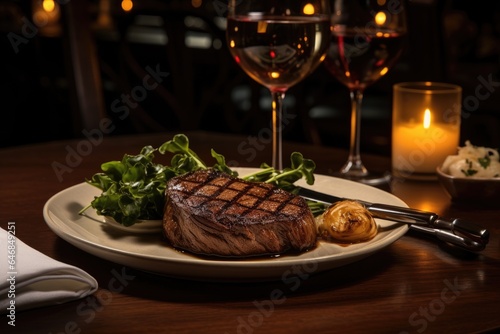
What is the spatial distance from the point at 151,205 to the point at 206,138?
73 centimetres

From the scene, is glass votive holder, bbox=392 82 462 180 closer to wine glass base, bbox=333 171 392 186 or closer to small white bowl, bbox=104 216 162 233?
wine glass base, bbox=333 171 392 186

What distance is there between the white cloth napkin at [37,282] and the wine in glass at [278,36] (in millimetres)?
491

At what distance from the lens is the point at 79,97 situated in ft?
6.56

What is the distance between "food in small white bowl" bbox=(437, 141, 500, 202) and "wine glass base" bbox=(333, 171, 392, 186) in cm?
11

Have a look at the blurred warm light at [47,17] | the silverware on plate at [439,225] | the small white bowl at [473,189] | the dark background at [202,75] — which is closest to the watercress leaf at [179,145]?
the silverware on plate at [439,225]

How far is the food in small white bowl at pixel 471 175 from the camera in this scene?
122 centimetres

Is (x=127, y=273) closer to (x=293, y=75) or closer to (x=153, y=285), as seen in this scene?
(x=153, y=285)

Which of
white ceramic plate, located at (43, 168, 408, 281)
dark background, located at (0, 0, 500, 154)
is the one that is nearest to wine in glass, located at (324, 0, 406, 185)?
white ceramic plate, located at (43, 168, 408, 281)

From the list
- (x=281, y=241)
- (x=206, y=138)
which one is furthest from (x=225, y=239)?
(x=206, y=138)

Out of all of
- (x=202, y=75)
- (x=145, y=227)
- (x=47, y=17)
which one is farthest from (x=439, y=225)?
(x=47, y=17)

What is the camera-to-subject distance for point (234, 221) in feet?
2.88

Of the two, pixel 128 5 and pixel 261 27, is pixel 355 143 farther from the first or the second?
pixel 128 5

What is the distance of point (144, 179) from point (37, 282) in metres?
0.27

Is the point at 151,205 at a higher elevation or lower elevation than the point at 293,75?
lower
